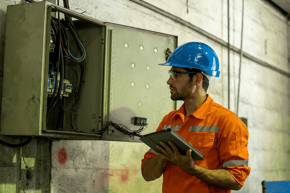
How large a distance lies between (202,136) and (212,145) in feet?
0.20

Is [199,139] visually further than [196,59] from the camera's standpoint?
No

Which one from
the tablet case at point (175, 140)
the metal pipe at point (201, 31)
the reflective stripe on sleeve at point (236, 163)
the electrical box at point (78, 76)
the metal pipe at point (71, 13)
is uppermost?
the metal pipe at point (201, 31)

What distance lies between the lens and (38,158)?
Answer: 2064mm

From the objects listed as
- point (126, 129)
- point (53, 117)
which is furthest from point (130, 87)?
point (53, 117)

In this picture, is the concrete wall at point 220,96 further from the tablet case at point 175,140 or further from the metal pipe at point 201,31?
the tablet case at point 175,140

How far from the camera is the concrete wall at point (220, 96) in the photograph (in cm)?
235

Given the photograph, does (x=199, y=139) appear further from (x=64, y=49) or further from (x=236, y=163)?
(x=64, y=49)

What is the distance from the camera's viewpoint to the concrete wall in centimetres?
235

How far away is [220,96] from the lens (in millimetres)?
3988

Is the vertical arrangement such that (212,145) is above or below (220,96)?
below

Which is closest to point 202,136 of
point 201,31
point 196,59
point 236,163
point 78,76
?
point 236,163

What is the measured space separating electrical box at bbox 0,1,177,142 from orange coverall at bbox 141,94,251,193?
0.57m

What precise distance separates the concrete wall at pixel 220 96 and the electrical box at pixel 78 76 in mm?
259

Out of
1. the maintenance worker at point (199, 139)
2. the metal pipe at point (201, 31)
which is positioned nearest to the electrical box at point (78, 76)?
the maintenance worker at point (199, 139)
